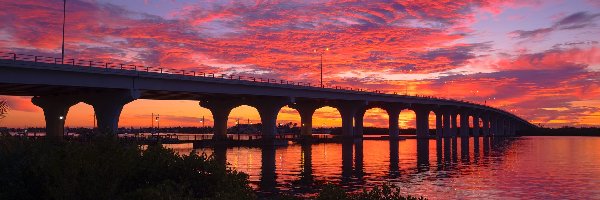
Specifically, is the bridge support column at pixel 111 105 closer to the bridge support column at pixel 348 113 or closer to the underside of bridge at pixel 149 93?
the underside of bridge at pixel 149 93

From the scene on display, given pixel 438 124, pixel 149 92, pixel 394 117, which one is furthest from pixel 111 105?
pixel 438 124

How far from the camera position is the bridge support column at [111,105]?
72000 millimetres

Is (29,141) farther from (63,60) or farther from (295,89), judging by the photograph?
(295,89)

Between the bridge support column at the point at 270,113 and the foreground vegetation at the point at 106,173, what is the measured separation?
81041 millimetres

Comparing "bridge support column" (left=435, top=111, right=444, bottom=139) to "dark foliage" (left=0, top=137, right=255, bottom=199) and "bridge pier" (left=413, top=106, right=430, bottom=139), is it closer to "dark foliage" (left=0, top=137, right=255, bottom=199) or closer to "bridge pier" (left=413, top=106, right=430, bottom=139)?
"bridge pier" (left=413, top=106, right=430, bottom=139)

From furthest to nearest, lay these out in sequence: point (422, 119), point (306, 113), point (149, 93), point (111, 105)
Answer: point (422, 119), point (306, 113), point (149, 93), point (111, 105)

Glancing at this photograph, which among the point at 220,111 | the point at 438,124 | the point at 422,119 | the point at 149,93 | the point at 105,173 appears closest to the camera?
the point at 105,173

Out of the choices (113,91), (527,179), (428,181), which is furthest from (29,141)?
(113,91)

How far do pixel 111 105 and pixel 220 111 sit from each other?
39.9 meters

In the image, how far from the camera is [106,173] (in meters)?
20.1

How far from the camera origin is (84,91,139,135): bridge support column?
72.0 m

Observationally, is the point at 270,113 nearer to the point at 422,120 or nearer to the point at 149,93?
the point at 149,93

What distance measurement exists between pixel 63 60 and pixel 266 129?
47.4 meters

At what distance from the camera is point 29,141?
2550 centimetres
